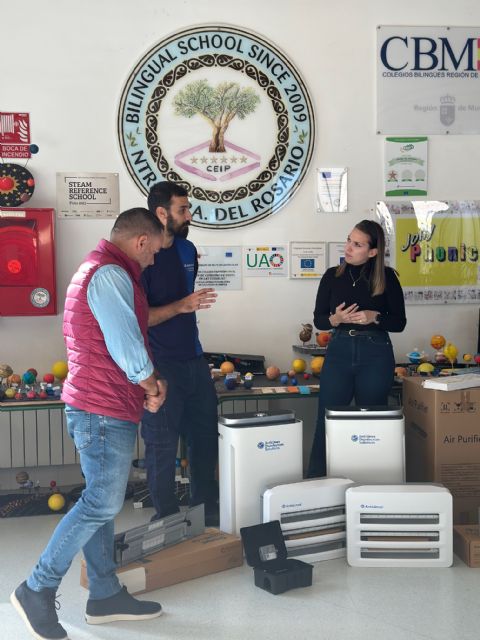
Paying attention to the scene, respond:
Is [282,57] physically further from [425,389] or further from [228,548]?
[228,548]

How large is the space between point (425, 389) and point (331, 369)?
0.48 metres

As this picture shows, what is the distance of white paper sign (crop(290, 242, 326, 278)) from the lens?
502 centimetres

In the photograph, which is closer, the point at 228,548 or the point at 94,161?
A: the point at 228,548

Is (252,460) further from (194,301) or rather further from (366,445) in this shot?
(194,301)

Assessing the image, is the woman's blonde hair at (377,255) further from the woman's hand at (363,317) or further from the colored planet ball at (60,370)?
the colored planet ball at (60,370)

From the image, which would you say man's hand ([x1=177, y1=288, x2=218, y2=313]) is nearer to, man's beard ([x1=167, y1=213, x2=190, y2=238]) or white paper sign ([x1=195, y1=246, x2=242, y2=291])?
man's beard ([x1=167, y1=213, x2=190, y2=238])

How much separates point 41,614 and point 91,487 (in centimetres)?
48

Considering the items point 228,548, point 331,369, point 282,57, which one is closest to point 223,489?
point 228,548

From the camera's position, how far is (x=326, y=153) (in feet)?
16.5

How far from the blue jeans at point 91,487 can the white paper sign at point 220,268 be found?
7.31 feet

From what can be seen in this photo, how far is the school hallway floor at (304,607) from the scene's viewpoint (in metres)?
2.89

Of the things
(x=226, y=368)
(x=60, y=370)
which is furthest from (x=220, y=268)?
(x=60, y=370)

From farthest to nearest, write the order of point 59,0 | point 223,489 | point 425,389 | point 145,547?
point 59,0
point 425,389
point 223,489
point 145,547

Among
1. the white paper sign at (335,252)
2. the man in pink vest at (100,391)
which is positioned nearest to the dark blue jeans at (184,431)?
the man in pink vest at (100,391)
